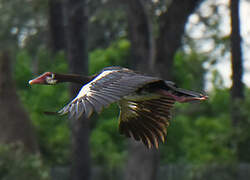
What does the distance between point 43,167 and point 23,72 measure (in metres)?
7.50

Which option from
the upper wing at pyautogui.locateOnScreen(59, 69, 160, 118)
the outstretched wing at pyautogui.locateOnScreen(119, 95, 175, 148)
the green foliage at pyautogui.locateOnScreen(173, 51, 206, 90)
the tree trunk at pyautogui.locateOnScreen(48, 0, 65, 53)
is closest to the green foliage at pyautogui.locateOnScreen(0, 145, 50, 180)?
the outstretched wing at pyautogui.locateOnScreen(119, 95, 175, 148)

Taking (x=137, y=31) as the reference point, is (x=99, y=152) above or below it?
below

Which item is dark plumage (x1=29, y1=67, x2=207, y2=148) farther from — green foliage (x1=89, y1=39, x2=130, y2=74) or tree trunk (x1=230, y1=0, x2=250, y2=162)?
green foliage (x1=89, y1=39, x2=130, y2=74)

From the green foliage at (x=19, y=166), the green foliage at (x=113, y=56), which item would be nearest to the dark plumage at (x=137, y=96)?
the green foliage at (x=19, y=166)

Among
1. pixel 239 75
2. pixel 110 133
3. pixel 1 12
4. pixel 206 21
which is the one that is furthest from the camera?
pixel 206 21

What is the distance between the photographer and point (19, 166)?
46.0 ft

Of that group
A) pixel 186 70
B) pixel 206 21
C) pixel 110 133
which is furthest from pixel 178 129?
pixel 206 21

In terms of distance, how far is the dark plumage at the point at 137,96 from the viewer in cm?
715

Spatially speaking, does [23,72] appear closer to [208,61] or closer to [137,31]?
[137,31]

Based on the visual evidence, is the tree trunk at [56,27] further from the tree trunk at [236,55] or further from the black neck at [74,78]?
the black neck at [74,78]

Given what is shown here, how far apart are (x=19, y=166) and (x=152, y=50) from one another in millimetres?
3424

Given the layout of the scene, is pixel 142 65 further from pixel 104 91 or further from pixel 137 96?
pixel 104 91

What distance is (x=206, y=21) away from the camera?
28.9m

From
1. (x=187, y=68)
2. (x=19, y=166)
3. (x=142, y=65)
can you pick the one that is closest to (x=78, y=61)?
(x=142, y=65)
